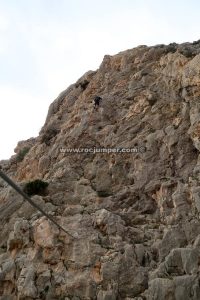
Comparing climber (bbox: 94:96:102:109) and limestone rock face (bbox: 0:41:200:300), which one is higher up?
climber (bbox: 94:96:102:109)

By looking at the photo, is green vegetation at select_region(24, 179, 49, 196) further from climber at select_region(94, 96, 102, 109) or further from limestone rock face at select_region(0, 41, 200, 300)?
climber at select_region(94, 96, 102, 109)

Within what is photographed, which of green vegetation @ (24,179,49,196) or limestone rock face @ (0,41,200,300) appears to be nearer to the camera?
limestone rock face @ (0,41,200,300)

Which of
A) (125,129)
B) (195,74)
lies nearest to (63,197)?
(125,129)

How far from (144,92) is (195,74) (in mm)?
5531

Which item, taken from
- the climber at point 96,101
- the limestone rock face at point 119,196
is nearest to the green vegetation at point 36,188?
the limestone rock face at point 119,196

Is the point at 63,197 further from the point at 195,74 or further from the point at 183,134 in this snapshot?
the point at 195,74

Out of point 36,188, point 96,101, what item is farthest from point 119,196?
point 96,101

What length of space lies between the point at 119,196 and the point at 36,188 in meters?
6.10

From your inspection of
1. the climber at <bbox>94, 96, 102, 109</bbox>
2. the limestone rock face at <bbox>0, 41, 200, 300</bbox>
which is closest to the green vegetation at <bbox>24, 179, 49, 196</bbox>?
the limestone rock face at <bbox>0, 41, 200, 300</bbox>

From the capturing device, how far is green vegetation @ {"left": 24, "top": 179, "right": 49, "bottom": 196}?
104 feet

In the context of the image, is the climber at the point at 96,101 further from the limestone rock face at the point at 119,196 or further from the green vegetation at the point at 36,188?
the green vegetation at the point at 36,188

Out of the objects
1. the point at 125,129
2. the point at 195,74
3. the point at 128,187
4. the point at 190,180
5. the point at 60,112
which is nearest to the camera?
the point at 190,180

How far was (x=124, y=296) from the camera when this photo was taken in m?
22.7

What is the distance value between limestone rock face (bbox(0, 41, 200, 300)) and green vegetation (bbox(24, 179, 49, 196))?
1.39 ft
